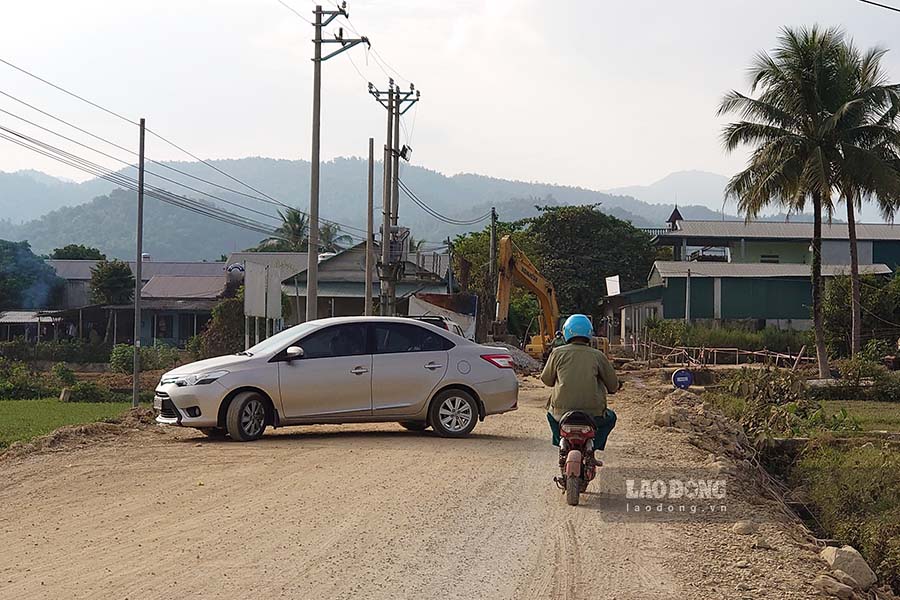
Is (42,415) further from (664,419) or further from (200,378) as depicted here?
(664,419)

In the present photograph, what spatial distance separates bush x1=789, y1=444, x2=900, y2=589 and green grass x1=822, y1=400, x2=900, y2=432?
507cm

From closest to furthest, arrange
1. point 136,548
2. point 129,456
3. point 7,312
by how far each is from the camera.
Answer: point 136,548, point 129,456, point 7,312

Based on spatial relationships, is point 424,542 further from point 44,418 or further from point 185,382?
point 44,418

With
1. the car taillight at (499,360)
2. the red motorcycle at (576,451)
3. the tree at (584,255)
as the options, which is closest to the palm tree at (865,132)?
the car taillight at (499,360)

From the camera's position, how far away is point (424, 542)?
7965mm

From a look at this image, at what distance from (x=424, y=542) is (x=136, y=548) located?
209 cm

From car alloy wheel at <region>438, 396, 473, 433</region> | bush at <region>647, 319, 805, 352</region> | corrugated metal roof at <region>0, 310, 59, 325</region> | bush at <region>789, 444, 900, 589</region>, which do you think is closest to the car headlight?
car alloy wheel at <region>438, 396, 473, 433</region>

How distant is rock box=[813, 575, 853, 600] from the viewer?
7.11m

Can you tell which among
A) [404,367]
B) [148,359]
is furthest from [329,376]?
[148,359]

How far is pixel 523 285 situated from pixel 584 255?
3656 centimetres

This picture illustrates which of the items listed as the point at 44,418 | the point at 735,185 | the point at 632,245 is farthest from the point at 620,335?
the point at 44,418

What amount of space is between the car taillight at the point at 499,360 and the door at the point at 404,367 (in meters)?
0.58

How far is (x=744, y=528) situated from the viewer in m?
8.67

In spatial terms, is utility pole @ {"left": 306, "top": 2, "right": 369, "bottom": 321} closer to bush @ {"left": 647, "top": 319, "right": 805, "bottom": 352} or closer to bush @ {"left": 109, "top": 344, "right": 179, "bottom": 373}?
bush @ {"left": 109, "top": 344, "right": 179, "bottom": 373}
